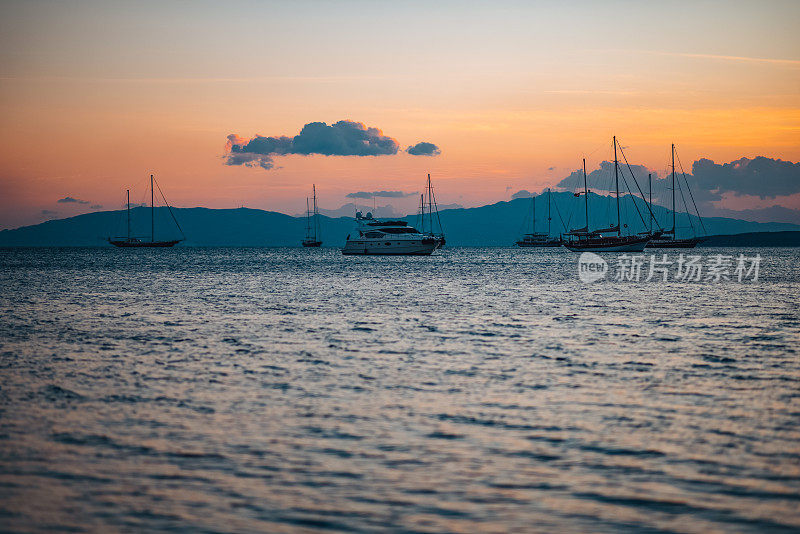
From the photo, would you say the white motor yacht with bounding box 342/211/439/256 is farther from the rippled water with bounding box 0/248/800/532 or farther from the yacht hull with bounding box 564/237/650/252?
the rippled water with bounding box 0/248/800/532

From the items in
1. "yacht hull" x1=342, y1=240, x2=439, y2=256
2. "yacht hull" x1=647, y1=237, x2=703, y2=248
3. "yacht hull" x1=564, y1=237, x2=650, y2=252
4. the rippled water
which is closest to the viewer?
the rippled water

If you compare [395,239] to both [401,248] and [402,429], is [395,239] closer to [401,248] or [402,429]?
[401,248]

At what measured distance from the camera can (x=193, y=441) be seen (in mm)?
12305

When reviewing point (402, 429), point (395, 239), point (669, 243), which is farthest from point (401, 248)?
point (402, 429)

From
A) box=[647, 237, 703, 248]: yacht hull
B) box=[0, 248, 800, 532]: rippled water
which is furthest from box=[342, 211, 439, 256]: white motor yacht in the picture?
box=[0, 248, 800, 532]: rippled water

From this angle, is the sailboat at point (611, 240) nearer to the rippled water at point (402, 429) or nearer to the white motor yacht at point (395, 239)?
the white motor yacht at point (395, 239)

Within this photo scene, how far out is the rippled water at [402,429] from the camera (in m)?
9.01

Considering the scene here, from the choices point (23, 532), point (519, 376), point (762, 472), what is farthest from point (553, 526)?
point (519, 376)

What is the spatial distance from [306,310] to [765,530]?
34.1 m

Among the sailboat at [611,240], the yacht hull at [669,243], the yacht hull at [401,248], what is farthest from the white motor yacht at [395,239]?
the yacht hull at [669,243]

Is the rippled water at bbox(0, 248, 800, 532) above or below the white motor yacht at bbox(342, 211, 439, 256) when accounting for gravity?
below

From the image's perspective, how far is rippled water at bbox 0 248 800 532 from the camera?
9.01 meters

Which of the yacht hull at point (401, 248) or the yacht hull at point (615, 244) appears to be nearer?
the yacht hull at point (401, 248)

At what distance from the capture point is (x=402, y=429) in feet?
43.0
